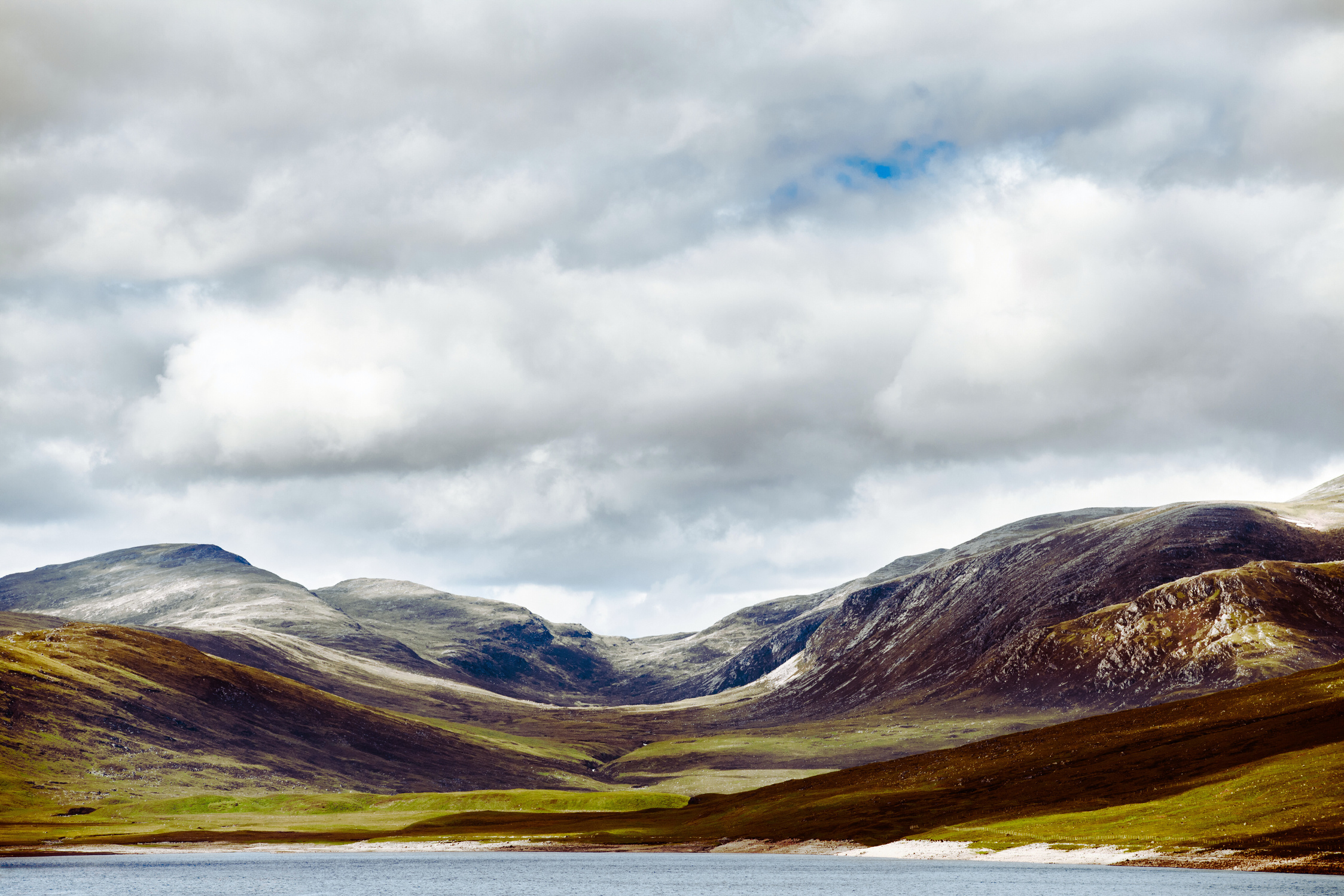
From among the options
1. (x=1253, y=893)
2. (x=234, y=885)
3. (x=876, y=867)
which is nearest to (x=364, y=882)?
(x=234, y=885)

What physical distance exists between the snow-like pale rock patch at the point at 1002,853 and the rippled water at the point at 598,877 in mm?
1684

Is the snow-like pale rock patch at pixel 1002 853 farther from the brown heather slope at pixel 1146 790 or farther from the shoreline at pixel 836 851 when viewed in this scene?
the brown heather slope at pixel 1146 790

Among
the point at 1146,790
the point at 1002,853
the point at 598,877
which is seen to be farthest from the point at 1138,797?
the point at 598,877

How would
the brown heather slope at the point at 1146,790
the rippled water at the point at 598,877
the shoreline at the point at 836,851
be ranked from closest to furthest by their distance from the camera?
the shoreline at the point at 836,851 < the rippled water at the point at 598,877 < the brown heather slope at the point at 1146,790

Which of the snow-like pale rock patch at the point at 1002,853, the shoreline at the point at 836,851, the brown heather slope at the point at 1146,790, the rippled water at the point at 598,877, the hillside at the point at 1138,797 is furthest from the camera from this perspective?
the snow-like pale rock patch at the point at 1002,853

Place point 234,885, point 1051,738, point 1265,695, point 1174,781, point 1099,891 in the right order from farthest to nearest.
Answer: point 1051,738, point 1265,695, point 1174,781, point 234,885, point 1099,891

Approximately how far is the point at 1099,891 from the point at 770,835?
83.7 m

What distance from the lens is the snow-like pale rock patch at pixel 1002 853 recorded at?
402 feet

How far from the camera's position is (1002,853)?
13338cm

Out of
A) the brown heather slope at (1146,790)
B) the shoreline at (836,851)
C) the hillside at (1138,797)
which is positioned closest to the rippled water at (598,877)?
the shoreline at (836,851)

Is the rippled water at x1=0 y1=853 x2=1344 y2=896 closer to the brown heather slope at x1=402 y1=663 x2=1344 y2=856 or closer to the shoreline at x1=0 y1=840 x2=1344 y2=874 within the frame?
the shoreline at x1=0 y1=840 x2=1344 y2=874

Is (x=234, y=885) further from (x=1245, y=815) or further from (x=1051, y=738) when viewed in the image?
(x=1051, y=738)

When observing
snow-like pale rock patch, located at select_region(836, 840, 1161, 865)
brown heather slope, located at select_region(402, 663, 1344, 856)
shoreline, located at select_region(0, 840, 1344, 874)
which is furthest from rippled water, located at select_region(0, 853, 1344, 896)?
brown heather slope, located at select_region(402, 663, 1344, 856)

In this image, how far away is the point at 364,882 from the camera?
135m
